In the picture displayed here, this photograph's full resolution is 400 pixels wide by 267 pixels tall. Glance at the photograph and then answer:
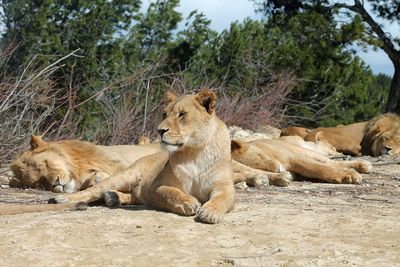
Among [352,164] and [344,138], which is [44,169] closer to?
[352,164]

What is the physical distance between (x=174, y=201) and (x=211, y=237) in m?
0.74

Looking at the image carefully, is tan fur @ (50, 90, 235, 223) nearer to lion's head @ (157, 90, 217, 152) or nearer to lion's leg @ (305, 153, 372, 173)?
lion's head @ (157, 90, 217, 152)

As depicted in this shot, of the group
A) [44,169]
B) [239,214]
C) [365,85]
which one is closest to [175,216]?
[239,214]

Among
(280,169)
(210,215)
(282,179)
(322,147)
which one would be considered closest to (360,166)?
(280,169)

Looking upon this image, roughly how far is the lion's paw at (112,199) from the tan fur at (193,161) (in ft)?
1.05

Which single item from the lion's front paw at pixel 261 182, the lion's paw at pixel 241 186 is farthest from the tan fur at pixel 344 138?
the lion's paw at pixel 241 186

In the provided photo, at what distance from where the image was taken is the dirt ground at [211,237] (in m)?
4.16

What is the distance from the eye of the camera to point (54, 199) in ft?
20.2

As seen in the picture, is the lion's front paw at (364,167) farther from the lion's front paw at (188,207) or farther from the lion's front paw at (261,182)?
the lion's front paw at (188,207)

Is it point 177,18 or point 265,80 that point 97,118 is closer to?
point 177,18

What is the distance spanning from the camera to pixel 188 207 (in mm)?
5223

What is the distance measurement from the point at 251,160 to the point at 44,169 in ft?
7.64

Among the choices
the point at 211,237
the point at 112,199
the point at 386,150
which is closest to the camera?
the point at 211,237

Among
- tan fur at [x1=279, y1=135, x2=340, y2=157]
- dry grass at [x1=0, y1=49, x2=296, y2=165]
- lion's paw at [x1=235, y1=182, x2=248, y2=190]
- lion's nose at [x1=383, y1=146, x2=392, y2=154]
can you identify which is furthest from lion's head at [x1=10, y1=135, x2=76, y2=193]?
lion's nose at [x1=383, y1=146, x2=392, y2=154]
